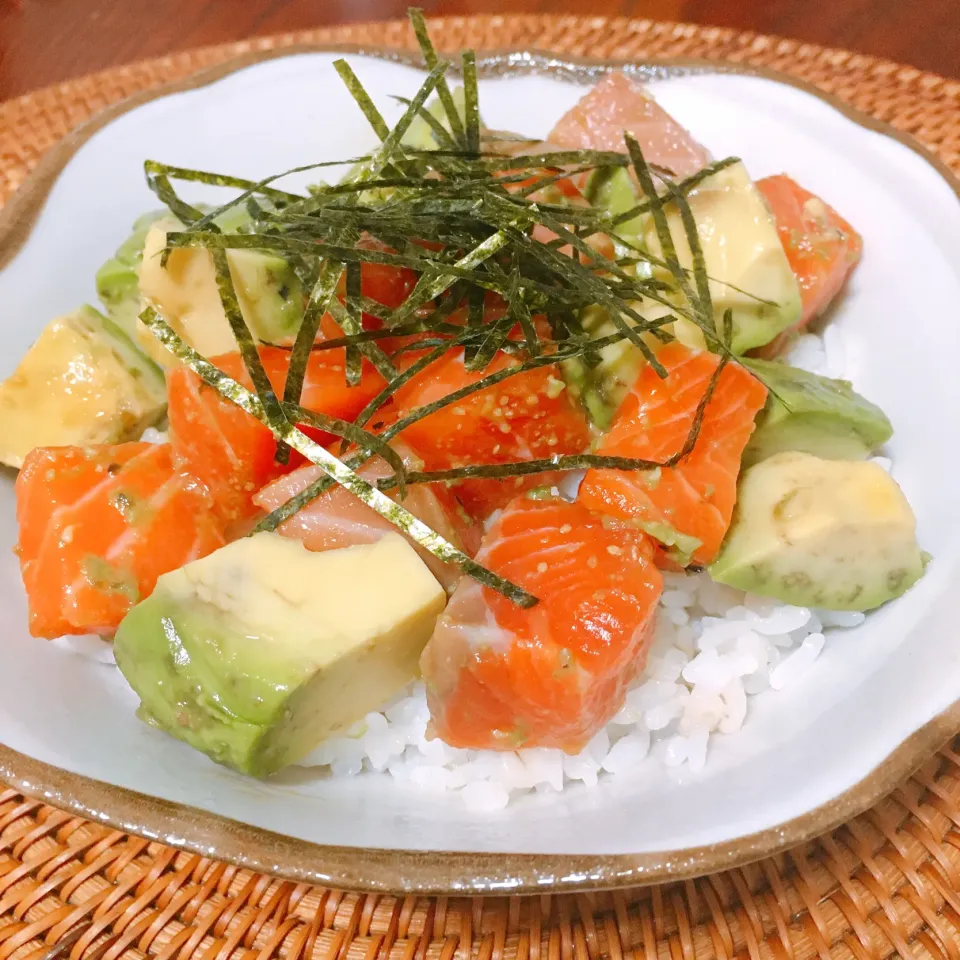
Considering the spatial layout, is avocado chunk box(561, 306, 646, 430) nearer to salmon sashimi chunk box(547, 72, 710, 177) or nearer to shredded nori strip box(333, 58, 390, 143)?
salmon sashimi chunk box(547, 72, 710, 177)

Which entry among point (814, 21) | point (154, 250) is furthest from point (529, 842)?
point (814, 21)

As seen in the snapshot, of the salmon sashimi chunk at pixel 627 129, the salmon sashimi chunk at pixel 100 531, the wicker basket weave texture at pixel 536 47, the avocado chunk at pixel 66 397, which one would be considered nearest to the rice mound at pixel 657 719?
the salmon sashimi chunk at pixel 100 531

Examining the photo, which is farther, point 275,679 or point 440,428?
point 440,428

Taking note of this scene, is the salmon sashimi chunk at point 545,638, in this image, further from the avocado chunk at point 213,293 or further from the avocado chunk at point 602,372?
the avocado chunk at point 213,293

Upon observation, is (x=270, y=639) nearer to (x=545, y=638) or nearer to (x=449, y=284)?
(x=545, y=638)

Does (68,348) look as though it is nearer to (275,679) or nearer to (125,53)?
(275,679)

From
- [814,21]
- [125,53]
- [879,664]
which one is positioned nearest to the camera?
[879,664]

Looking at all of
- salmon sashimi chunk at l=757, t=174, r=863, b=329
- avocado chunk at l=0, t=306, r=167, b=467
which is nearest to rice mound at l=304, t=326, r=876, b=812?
salmon sashimi chunk at l=757, t=174, r=863, b=329
